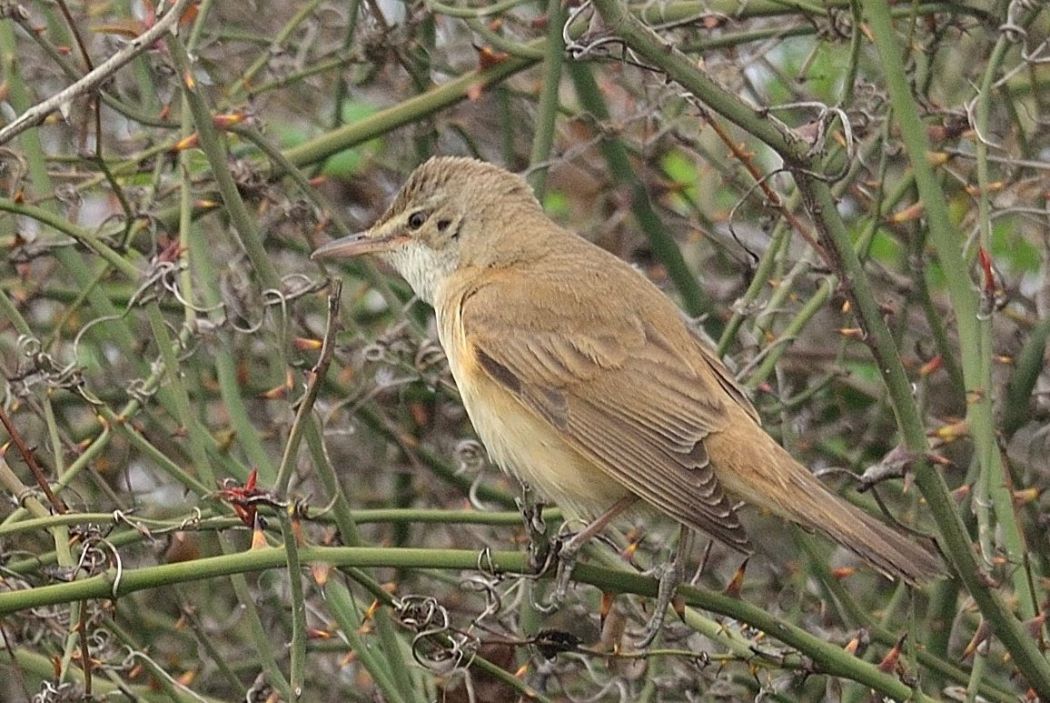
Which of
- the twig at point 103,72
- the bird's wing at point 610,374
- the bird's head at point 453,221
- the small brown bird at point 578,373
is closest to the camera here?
the twig at point 103,72

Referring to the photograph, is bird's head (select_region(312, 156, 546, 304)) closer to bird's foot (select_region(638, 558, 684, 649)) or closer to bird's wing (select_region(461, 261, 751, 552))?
bird's wing (select_region(461, 261, 751, 552))

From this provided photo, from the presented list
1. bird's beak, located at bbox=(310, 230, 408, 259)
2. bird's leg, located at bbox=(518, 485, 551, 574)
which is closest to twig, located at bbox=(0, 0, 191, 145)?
bird's leg, located at bbox=(518, 485, 551, 574)

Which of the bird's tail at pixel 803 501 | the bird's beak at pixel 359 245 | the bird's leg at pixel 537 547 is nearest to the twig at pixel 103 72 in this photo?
the bird's leg at pixel 537 547

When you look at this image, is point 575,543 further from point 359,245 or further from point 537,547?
point 359,245

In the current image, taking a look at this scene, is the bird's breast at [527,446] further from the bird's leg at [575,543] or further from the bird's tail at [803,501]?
the bird's tail at [803,501]

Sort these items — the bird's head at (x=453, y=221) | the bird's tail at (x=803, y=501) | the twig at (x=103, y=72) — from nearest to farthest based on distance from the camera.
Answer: the twig at (x=103, y=72), the bird's tail at (x=803, y=501), the bird's head at (x=453, y=221)
